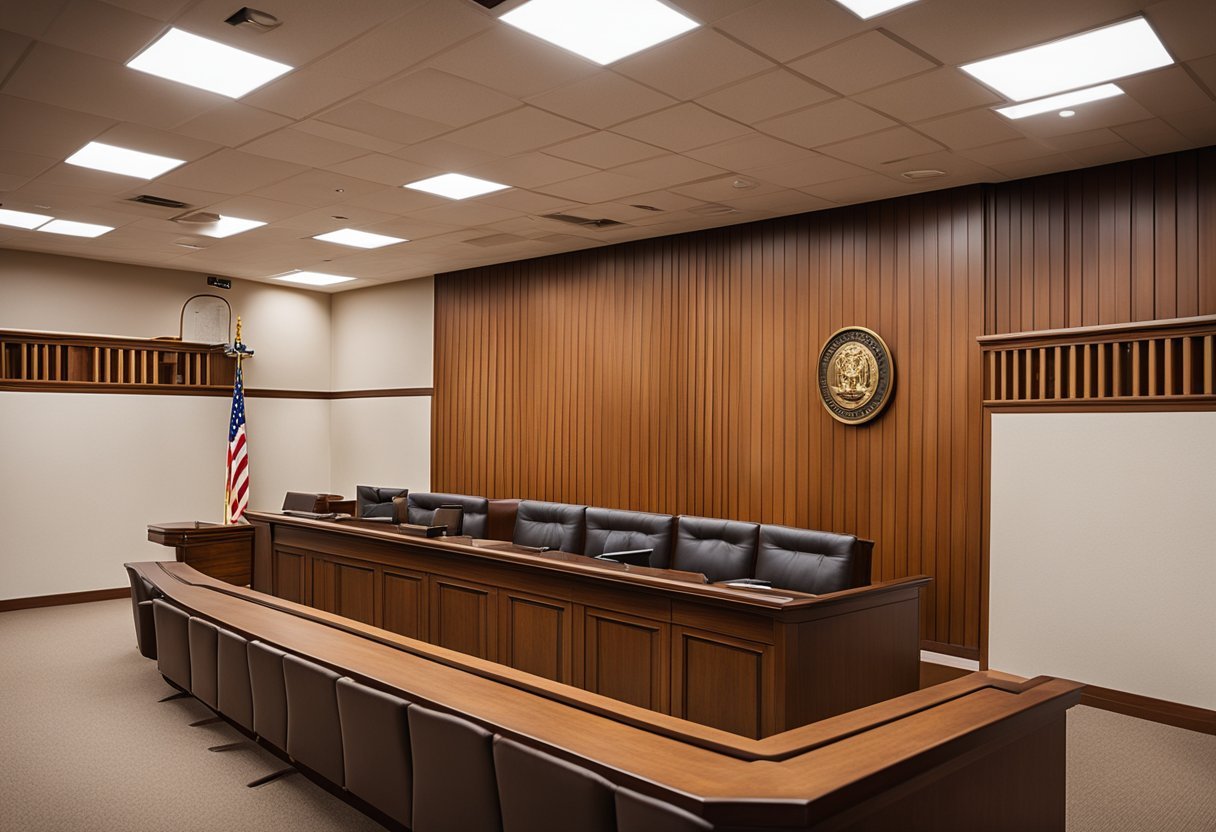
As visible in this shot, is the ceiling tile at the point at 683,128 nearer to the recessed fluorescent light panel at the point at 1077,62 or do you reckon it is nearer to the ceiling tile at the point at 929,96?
the ceiling tile at the point at 929,96

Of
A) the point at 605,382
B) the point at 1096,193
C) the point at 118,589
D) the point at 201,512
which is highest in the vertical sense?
the point at 1096,193

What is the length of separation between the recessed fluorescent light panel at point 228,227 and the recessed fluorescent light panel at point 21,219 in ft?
3.54

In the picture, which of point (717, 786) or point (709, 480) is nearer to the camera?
point (717, 786)


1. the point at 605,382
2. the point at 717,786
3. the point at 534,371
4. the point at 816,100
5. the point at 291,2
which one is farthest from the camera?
the point at 534,371

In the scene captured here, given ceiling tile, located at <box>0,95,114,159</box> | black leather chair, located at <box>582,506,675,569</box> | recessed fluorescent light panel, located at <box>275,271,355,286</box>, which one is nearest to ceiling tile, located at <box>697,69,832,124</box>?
black leather chair, located at <box>582,506,675,569</box>

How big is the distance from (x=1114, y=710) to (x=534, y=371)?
210 inches

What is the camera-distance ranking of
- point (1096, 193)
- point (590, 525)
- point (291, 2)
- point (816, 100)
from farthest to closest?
point (590, 525) < point (1096, 193) < point (816, 100) < point (291, 2)

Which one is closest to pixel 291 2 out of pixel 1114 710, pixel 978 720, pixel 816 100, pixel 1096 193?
pixel 816 100

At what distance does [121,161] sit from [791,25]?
13.2ft

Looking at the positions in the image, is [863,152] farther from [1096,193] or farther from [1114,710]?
[1114,710]

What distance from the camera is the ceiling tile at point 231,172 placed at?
5079 mm

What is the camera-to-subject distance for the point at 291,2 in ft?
10.3

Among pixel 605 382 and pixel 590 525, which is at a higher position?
pixel 605 382

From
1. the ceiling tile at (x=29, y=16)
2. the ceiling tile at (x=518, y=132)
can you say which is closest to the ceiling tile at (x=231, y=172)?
the ceiling tile at (x=518, y=132)
